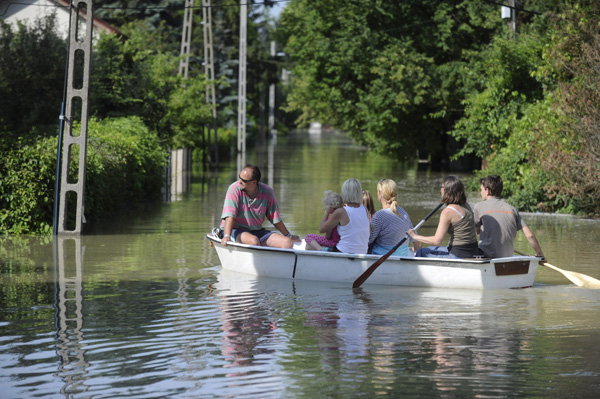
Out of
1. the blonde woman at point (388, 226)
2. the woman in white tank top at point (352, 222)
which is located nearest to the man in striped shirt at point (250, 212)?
the woman in white tank top at point (352, 222)

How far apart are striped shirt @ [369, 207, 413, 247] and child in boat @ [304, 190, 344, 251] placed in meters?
0.51

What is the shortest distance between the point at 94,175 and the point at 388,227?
898 centimetres

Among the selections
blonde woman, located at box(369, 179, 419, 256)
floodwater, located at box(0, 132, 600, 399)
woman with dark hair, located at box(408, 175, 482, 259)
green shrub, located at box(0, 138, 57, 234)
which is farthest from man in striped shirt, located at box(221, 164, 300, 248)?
green shrub, located at box(0, 138, 57, 234)

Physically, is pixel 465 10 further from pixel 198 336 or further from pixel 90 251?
pixel 198 336

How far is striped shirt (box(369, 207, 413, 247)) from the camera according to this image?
1265 centimetres

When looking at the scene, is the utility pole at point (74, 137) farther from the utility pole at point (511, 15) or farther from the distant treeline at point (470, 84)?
the utility pole at point (511, 15)

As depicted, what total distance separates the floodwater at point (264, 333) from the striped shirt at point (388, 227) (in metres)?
0.78

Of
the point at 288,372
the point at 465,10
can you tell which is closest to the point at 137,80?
the point at 465,10

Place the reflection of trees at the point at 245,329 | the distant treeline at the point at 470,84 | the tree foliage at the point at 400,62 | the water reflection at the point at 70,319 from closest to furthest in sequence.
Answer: the water reflection at the point at 70,319 < the reflection of trees at the point at 245,329 < the distant treeline at the point at 470,84 < the tree foliage at the point at 400,62

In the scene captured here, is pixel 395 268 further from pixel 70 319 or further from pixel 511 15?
pixel 511 15

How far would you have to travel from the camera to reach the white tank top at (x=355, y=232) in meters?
12.7

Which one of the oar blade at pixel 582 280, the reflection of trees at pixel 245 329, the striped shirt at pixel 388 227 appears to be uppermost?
the striped shirt at pixel 388 227

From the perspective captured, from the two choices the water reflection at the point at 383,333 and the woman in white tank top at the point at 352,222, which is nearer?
the water reflection at the point at 383,333

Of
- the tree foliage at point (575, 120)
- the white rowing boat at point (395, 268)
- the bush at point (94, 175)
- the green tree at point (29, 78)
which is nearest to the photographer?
the white rowing boat at point (395, 268)
